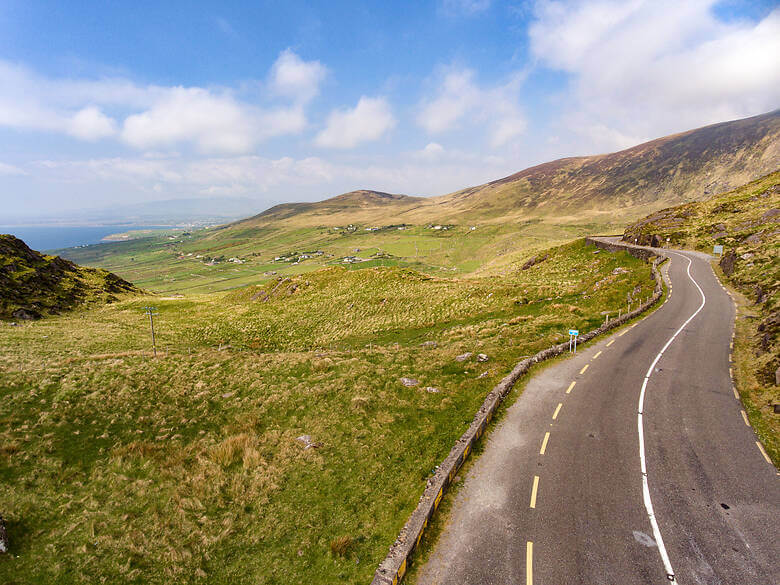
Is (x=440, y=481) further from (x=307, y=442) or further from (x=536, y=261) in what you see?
(x=536, y=261)

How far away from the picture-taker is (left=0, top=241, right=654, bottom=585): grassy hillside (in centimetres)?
1249

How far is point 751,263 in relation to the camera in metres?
43.0

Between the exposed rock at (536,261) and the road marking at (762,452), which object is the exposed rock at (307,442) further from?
the exposed rock at (536,261)

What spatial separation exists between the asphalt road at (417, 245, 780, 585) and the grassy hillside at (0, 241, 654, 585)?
3.13 m

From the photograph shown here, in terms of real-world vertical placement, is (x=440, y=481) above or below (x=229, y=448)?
above

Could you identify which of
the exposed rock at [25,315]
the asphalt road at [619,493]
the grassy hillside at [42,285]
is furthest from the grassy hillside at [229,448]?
the grassy hillside at [42,285]

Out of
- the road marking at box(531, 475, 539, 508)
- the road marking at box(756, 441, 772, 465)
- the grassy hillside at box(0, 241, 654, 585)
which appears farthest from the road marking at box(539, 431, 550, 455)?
the road marking at box(756, 441, 772, 465)

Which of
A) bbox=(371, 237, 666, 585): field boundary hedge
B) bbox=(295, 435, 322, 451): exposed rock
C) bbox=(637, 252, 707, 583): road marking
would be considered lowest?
bbox=(295, 435, 322, 451): exposed rock

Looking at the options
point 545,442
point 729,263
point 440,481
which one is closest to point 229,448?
point 440,481

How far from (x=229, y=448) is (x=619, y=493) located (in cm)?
1889

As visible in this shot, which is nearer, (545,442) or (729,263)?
(545,442)

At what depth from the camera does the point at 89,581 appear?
11.6 metres

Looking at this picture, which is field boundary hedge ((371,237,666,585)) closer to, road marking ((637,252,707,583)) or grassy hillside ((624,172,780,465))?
road marking ((637,252,707,583))

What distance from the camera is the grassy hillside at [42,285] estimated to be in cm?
5527
